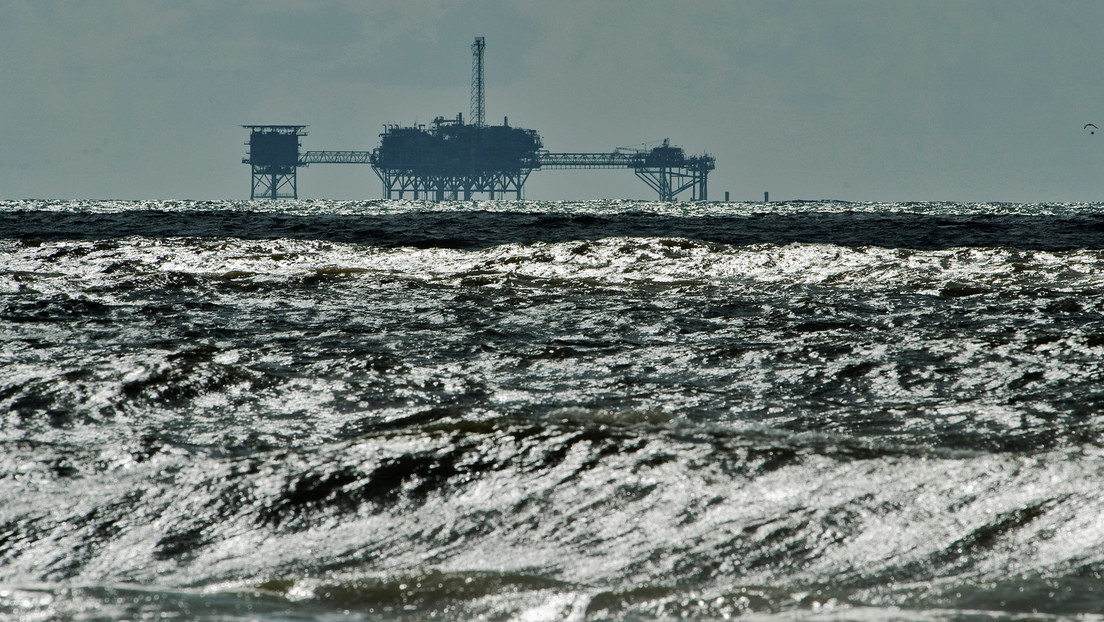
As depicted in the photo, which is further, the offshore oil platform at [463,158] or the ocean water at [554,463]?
the offshore oil platform at [463,158]

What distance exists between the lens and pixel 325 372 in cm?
569

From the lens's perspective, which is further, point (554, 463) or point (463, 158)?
point (463, 158)

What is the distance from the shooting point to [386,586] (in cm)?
260

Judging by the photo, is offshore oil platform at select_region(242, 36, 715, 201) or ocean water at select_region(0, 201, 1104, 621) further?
offshore oil platform at select_region(242, 36, 715, 201)

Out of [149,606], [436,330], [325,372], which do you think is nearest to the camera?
[149,606]

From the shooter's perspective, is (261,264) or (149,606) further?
(261,264)

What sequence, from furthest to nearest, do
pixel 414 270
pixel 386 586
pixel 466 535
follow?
pixel 414 270 → pixel 466 535 → pixel 386 586

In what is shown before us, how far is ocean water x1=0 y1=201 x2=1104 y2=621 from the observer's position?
100 inches

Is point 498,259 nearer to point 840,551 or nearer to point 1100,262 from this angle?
point 1100,262

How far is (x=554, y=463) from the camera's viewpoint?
12.0 ft

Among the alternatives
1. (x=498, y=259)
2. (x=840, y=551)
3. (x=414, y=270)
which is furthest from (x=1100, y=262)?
(x=840, y=551)

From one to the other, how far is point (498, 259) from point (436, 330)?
634 cm

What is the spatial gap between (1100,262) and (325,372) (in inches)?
404

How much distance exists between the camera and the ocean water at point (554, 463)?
8.37ft
